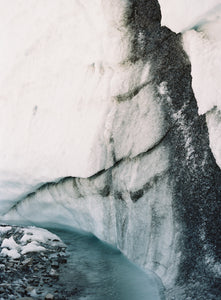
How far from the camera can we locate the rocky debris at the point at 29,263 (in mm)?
3792

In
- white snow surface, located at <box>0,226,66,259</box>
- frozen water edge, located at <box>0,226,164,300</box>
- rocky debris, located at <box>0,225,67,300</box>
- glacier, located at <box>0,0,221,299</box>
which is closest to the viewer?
glacier, located at <box>0,0,221,299</box>

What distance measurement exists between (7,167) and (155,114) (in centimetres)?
369

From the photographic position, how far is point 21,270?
14.9 ft

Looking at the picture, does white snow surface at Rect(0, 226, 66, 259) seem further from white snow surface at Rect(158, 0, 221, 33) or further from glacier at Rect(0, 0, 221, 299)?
white snow surface at Rect(158, 0, 221, 33)

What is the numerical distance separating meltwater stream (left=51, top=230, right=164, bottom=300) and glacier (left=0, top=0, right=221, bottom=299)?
0.22 metres

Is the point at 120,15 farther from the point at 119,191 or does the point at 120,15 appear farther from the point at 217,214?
the point at 217,214

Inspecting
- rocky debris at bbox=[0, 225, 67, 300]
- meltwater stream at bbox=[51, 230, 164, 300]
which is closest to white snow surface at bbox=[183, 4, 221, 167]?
meltwater stream at bbox=[51, 230, 164, 300]

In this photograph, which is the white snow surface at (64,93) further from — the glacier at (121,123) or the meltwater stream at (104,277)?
the meltwater stream at (104,277)

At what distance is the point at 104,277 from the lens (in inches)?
177

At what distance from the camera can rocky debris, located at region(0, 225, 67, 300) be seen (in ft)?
12.4

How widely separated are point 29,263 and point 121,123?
2.36 meters

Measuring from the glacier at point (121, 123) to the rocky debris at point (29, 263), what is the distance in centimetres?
71

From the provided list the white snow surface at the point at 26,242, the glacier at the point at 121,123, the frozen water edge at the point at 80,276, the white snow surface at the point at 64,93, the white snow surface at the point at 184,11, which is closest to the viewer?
the white snow surface at the point at 184,11

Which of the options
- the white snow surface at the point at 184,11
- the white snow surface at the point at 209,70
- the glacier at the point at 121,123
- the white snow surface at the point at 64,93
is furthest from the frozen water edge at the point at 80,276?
the white snow surface at the point at 184,11
